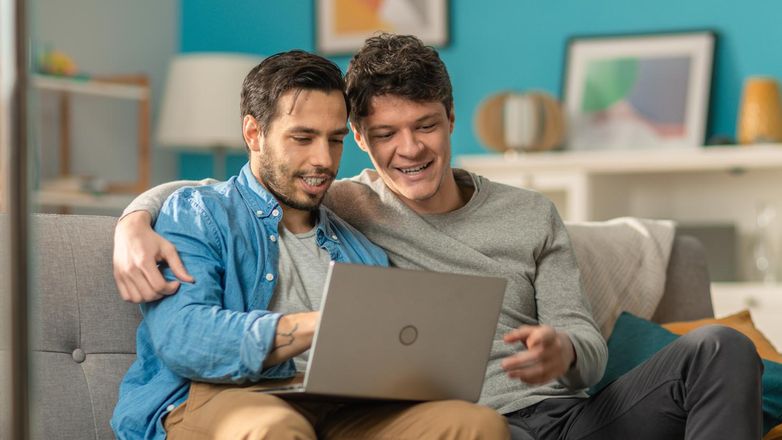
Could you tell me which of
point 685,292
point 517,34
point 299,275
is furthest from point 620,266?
point 517,34

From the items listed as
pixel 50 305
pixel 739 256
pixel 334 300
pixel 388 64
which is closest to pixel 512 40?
pixel 739 256

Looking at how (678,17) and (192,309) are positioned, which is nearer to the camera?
(192,309)

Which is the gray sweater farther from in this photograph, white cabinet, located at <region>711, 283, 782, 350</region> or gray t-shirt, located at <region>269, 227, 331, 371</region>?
white cabinet, located at <region>711, 283, 782, 350</region>

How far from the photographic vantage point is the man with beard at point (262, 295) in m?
1.58

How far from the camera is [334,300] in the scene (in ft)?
4.85

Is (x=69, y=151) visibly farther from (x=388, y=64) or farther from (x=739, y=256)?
(x=388, y=64)

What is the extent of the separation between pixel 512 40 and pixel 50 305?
307 cm

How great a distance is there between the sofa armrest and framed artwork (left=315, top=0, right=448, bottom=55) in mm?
2357

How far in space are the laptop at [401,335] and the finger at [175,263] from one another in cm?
22

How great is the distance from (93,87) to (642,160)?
2.12m

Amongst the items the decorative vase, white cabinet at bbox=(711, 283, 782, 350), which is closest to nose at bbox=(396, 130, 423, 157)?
white cabinet at bbox=(711, 283, 782, 350)

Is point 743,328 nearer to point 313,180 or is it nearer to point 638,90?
point 313,180

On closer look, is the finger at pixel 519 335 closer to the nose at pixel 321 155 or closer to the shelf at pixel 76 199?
the nose at pixel 321 155

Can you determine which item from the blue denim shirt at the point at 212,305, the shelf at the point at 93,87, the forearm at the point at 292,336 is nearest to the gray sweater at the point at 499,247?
the blue denim shirt at the point at 212,305
